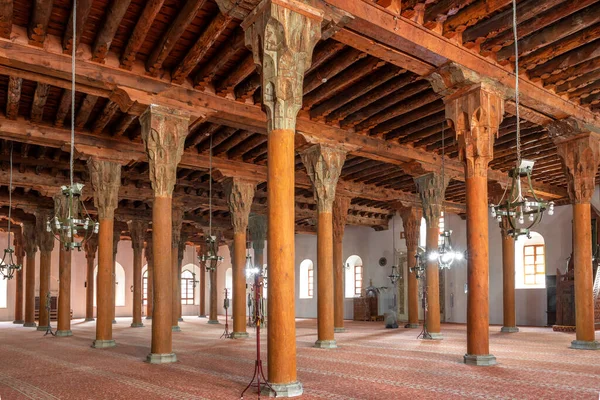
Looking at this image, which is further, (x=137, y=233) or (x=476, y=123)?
(x=137, y=233)

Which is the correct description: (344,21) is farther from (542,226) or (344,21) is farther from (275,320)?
(542,226)

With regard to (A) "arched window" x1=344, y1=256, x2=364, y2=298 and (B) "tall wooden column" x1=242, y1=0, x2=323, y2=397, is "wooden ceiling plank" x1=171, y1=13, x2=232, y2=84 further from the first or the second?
(A) "arched window" x1=344, y1=256, x2=364, y2=298

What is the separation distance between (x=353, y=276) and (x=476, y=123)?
2075 centimetres

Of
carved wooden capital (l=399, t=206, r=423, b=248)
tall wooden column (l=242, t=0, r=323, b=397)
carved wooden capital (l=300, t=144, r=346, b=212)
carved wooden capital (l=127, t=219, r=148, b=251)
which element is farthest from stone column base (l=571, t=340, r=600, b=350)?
carved wooden capital (l=127, t=219, r=148, b=251)

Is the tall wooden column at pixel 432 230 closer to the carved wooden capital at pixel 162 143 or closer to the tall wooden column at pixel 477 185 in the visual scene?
the tall wooden column at pixel 477 185

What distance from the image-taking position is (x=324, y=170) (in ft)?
42.0

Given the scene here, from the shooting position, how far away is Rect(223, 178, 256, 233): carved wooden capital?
15383 millimetres

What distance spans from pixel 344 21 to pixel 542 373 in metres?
5.82

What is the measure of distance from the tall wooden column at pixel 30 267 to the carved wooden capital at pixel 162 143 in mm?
13631

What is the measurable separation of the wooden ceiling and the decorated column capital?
673 mm

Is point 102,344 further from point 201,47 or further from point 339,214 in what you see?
point 339,214

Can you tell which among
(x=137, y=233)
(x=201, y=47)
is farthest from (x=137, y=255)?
(x=201, y=47)

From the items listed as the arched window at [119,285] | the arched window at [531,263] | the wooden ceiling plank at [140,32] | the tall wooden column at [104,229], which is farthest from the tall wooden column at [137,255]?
the arched window at [531,263]

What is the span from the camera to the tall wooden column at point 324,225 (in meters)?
12.4
